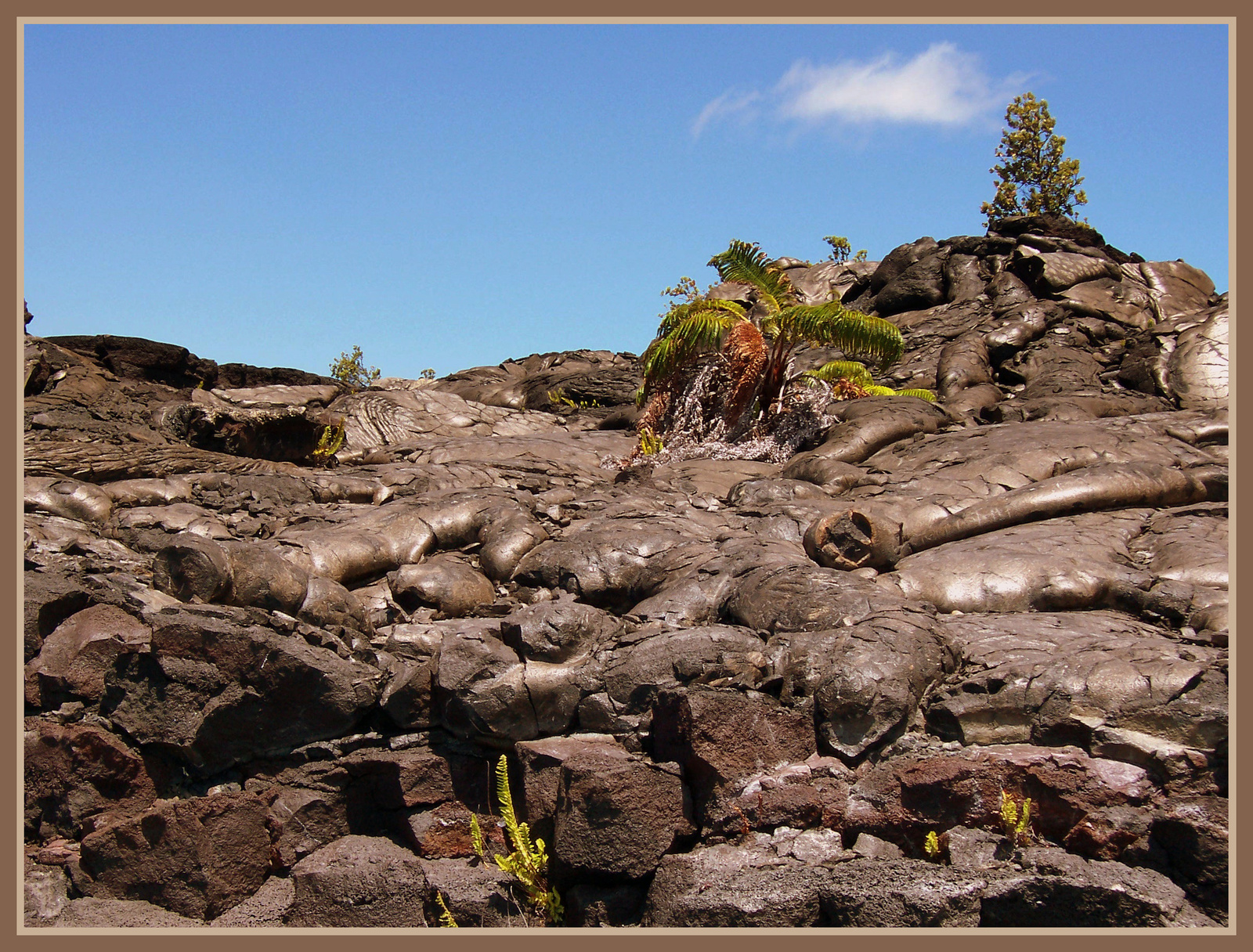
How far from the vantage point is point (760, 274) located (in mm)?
13969

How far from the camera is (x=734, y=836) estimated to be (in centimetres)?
555

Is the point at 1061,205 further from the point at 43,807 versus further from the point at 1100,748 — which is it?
the point at 43,807

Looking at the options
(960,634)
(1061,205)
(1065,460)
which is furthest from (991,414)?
(1061,205)

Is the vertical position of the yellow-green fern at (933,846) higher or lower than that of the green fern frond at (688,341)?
lower

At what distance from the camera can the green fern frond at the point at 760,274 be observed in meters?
13.9

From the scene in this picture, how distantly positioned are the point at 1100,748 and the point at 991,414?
27.0 ft

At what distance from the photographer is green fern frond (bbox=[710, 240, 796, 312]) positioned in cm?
1392

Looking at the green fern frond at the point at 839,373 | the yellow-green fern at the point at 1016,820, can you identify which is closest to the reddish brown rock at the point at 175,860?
the yellow-green fern at the point at 1016,820

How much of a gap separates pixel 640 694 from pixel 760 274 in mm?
8861

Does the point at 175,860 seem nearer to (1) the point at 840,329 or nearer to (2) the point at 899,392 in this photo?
(1) the point at 840,329

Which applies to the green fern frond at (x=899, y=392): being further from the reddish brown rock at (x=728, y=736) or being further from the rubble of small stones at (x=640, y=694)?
the reddish brown rock at (x=728, y=736)

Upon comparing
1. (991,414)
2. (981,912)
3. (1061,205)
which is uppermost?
(1061,205)

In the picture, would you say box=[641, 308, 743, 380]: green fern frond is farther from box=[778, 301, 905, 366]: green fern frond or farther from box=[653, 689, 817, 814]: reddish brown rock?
box=[653, 689, 817, 814]: reddish brown rock

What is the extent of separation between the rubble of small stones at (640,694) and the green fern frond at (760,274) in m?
4.59
